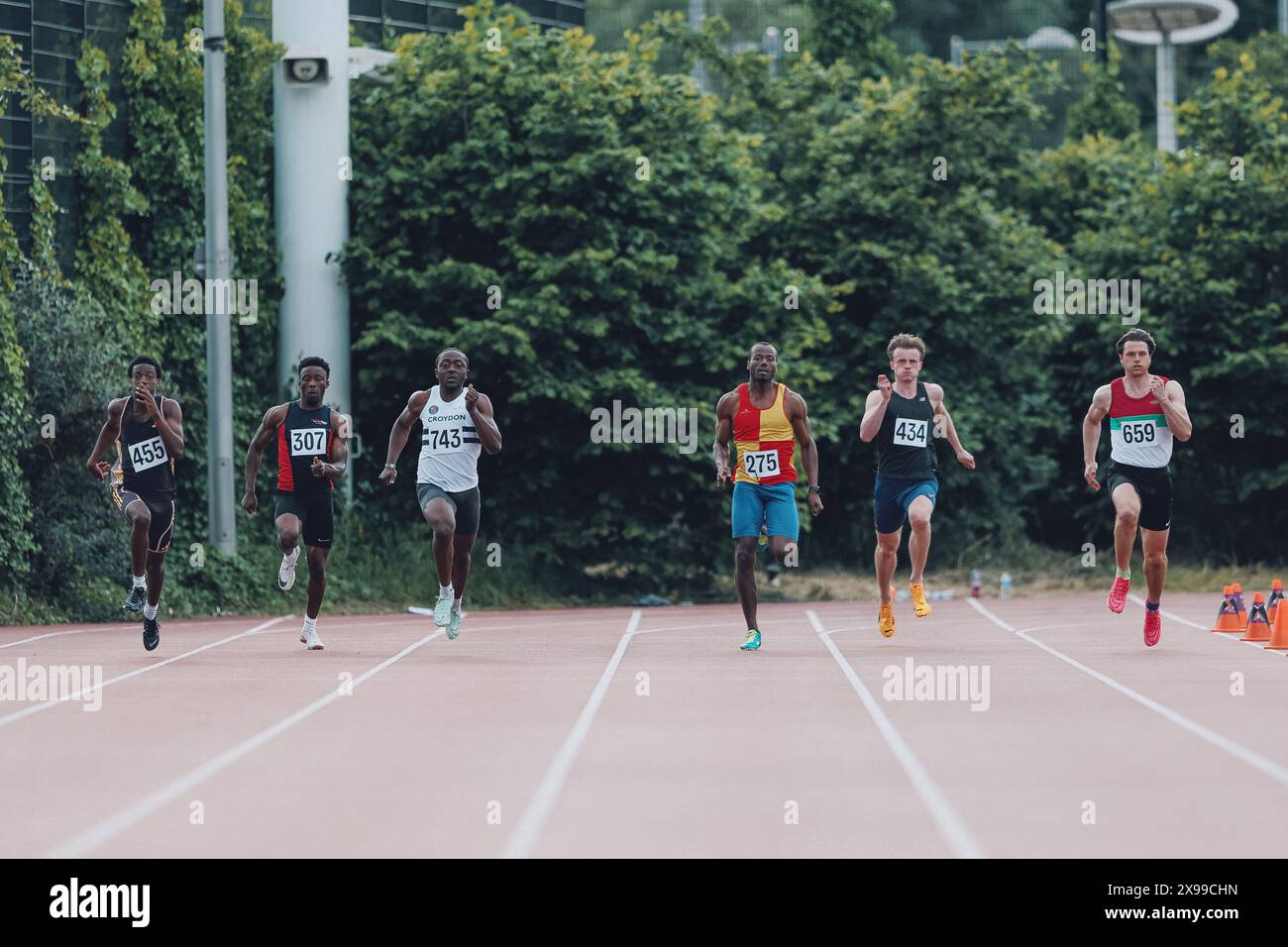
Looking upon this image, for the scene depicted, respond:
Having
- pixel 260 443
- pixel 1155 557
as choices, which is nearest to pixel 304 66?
pixel 260 443

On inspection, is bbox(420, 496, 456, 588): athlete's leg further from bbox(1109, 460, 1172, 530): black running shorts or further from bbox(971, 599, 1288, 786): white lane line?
bbox(1109, 460, 1172, 530): black running shorts

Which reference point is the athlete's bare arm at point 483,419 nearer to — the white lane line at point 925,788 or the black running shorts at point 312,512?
the black running shorts at point 312,512

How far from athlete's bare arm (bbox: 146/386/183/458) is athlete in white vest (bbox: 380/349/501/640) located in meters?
1.45

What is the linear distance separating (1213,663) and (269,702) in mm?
6275

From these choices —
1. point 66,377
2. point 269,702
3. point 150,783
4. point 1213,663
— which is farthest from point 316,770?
point 66,377

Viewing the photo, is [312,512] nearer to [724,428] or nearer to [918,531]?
[724,428]

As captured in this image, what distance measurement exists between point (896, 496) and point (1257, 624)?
11.2 ft

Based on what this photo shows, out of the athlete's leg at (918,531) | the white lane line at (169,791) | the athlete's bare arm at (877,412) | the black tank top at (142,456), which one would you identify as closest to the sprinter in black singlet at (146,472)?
the black tank top at (142,456)

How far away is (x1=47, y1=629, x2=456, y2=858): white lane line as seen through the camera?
6.88m

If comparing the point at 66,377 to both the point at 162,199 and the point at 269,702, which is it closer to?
the point at 162,199

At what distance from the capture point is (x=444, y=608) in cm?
1445

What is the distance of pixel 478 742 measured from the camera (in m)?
9.34

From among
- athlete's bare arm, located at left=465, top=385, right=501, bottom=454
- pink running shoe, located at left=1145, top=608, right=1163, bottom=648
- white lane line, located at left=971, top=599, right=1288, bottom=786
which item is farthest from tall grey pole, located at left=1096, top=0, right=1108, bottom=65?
white lane line, located at left=971, top=599, right=1288, bottom=786

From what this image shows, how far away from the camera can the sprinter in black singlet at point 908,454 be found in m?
14.4
